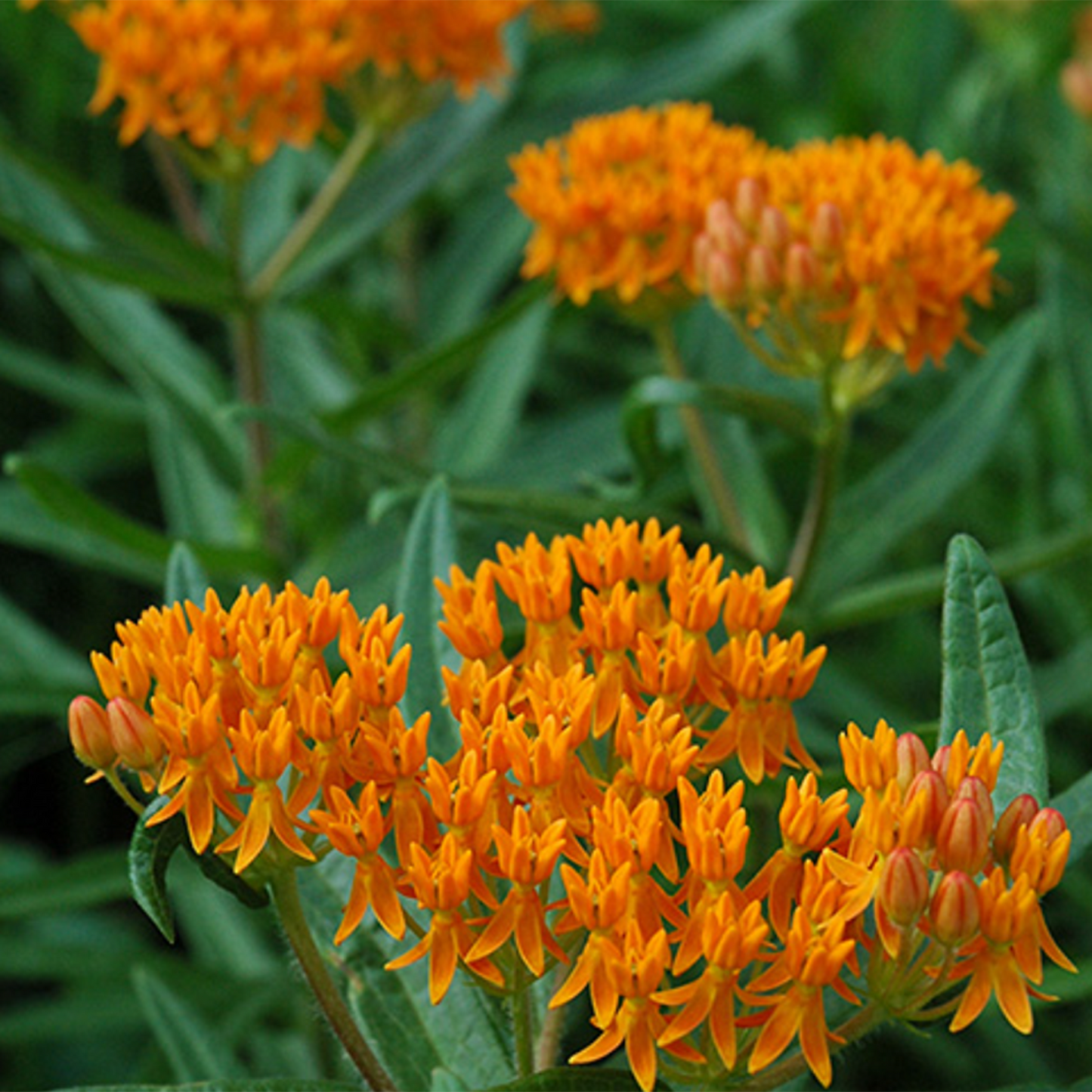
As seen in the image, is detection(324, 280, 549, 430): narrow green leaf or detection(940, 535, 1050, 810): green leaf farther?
detection(324, 280, 549, 430): narrow green leaf

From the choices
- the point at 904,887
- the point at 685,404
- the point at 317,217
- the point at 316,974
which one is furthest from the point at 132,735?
the point at 317,217

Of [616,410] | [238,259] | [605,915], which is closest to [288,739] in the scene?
[605,915]

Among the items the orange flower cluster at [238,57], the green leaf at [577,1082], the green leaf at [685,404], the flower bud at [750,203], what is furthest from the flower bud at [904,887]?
the orange flower cluster at [238,57]

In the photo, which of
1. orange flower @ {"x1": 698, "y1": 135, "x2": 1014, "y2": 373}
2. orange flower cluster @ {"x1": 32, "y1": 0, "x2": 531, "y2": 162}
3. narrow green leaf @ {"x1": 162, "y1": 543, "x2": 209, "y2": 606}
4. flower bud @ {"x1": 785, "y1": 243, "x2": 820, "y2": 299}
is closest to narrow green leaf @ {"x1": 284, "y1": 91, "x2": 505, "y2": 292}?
orange flower cluster @ {"x1": 32, "y1": 0, "x2": 531, "y2": 162}

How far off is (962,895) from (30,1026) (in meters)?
1.80

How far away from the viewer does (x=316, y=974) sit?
1.04 m

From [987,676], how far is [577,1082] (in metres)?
0.42

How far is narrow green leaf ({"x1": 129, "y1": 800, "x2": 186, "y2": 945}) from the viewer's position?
965mm

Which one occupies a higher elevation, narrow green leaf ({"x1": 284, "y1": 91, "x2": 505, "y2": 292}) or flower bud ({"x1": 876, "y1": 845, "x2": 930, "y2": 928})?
narrow green leaf ({"x1": 284, "y1": 91, "x2": 505, "y2": 292})

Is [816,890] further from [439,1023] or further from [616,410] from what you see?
[616,410]

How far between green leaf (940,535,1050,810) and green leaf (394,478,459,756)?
0.38 meters

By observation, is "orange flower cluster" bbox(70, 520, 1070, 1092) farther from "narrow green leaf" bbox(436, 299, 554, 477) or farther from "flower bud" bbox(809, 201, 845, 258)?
"narrow green leaf" bbox(436, 299, 554, 477)

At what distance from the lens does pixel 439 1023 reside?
45.7 inches

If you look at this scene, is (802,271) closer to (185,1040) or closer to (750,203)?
(750,203)
